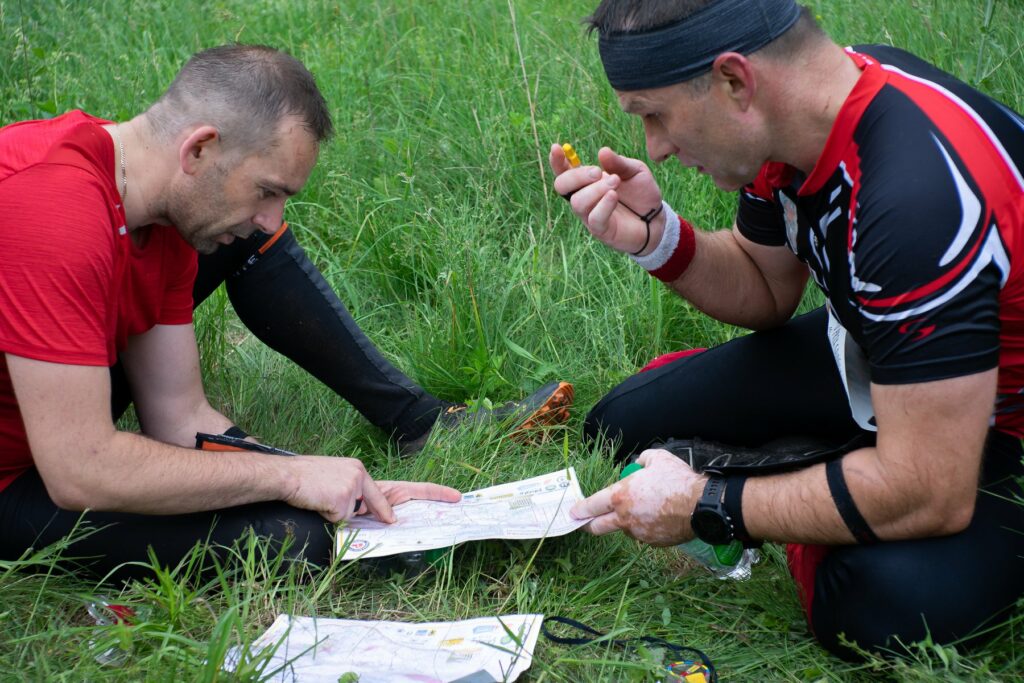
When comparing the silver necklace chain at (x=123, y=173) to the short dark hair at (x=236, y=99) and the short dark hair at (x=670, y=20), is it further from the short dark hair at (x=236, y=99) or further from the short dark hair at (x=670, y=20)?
the short dark hair at (x=670, y=20)

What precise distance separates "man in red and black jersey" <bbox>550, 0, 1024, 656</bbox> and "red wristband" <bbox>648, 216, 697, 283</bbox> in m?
0.32

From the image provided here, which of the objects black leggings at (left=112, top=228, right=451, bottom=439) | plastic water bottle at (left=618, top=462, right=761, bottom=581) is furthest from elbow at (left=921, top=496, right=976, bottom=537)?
black leggings at (left=112, top=228, right=451, bottom=439)

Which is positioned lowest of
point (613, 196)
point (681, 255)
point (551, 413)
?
point (551, 413)

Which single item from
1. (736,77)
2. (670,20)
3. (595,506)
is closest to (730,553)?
(595,506)

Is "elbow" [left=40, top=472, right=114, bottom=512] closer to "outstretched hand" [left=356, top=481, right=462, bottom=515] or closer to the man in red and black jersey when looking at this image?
"outstretched hand" [left=356, top=481, right=462, bottom=515]

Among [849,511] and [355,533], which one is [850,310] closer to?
[849,511]

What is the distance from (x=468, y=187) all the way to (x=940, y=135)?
8.22 ft

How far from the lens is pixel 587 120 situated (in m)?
4.64

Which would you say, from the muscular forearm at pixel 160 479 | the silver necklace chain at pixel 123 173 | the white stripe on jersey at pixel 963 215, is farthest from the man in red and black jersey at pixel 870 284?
the silver necklace chain at pixel 123 173

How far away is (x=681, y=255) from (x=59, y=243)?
1648 millimetres

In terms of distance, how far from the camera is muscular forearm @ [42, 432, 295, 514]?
2363mm

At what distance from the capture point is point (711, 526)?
2.43m

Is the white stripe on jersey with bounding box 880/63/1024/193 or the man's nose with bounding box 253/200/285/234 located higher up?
the white stripe on jersey with bounding box 880/63/1024/193

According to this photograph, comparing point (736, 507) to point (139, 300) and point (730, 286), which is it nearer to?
point (730, 286)
